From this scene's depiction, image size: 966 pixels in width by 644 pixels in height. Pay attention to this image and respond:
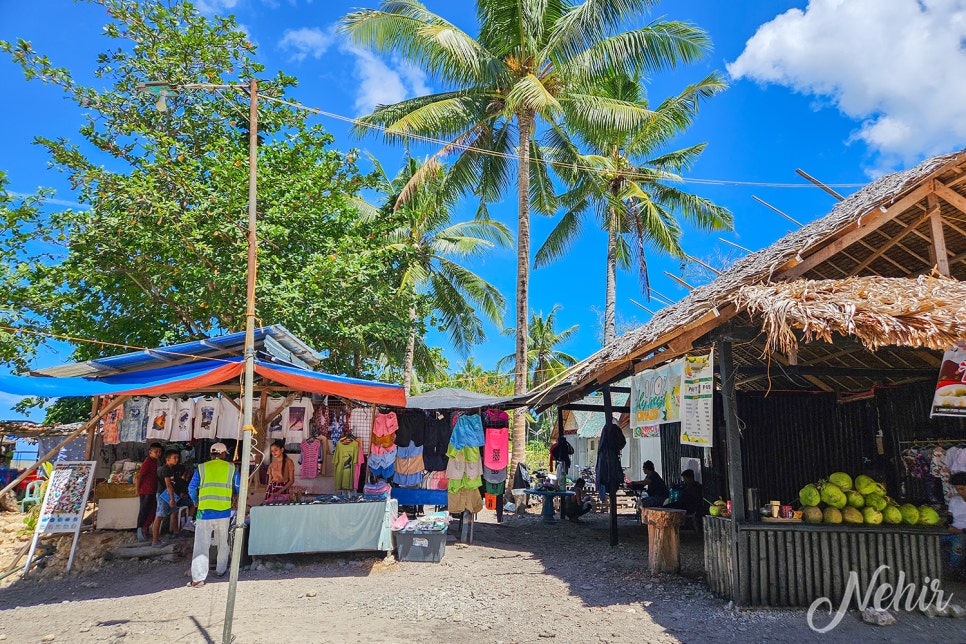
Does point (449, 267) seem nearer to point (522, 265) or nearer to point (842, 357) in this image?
point (522, 265)

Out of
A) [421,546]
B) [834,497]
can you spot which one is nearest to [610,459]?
[421,546]

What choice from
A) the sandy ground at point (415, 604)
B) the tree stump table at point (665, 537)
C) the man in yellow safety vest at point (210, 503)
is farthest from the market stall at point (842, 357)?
the man in yellow safety vest at point (210, 503)

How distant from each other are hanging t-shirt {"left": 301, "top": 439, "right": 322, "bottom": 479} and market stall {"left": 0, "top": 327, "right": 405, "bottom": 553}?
0.7 inches

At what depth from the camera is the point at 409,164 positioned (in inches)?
868

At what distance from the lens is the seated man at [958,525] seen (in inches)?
289

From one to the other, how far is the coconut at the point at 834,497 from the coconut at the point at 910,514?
559 mm

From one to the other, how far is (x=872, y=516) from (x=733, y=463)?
58.9 inches

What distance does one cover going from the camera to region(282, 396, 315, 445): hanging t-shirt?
35.3 ft

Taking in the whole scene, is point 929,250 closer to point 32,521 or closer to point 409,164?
point 32,521

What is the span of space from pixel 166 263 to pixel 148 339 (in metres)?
2.01

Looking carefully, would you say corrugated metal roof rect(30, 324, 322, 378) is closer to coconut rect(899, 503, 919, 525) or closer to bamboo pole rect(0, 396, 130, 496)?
bamboo pole rect(0, 396, 130, 496)

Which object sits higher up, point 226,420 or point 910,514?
point 226,420

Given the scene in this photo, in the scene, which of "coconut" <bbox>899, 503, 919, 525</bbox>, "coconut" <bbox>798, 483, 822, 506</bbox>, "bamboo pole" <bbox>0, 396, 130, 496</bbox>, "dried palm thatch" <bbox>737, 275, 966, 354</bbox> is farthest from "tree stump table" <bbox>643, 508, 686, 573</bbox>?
"bamboo pole" <bbox>0, 396, 130, 496</bbox>

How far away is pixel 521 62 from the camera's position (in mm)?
15086
